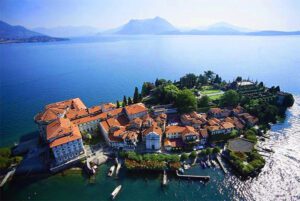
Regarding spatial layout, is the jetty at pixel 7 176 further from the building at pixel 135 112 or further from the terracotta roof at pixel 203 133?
the terracotta roof at pixel 203 133

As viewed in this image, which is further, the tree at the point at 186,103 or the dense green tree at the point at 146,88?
the dense green tree at the point at 146,88

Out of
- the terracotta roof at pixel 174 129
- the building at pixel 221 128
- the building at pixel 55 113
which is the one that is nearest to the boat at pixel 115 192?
the terracotta roof at pixel 174 129

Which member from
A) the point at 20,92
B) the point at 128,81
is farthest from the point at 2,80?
the point at 128,81

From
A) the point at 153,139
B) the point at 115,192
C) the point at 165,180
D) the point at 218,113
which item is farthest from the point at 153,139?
the point at 218,113

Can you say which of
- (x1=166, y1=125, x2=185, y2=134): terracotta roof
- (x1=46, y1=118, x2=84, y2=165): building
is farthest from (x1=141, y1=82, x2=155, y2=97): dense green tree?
(x1=46, y1=118, x2=84, y2=165): building

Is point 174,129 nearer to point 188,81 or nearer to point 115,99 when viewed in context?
point 188,81

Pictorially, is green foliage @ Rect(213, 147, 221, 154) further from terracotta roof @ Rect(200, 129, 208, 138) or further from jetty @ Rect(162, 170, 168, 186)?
jetty @ Rect(162, 170, 168, 186)

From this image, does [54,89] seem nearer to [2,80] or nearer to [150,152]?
[2,80]
